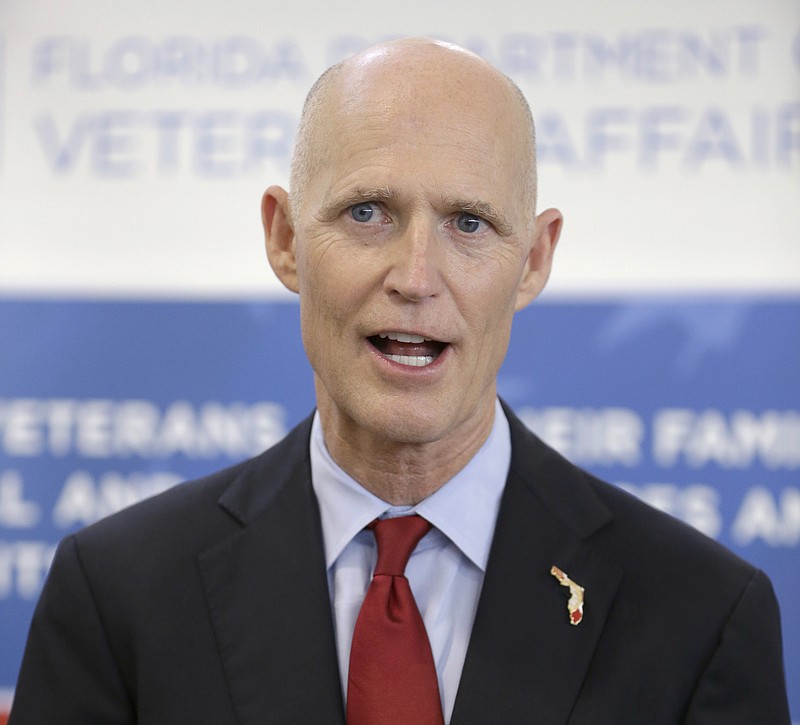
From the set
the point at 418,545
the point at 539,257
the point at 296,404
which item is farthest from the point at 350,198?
the point at 296,404

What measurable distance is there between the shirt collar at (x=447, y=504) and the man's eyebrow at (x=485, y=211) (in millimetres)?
282

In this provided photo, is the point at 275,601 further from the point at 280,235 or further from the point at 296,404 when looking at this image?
the point at 296,404

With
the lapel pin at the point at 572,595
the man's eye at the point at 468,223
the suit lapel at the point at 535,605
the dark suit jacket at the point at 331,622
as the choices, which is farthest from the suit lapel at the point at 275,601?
the man's eye at the point at 468,223

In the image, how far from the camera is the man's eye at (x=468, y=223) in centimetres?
128

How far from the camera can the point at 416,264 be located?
4.00ft

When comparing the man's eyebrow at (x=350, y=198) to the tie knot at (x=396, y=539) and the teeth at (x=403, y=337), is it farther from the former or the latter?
the tie knot at (x=396, y=539)

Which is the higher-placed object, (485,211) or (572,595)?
(485,211)

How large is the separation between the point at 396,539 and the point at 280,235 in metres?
0.41

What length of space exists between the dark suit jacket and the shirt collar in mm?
20

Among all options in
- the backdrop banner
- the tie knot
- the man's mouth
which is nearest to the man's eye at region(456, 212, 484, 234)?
the man's mouth

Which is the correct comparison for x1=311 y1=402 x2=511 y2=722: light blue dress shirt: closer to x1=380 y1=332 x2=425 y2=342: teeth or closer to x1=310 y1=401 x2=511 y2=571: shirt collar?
x1=310 y1=401 x2=511 y2=571: shirt collar

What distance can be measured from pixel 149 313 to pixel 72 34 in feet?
2.16

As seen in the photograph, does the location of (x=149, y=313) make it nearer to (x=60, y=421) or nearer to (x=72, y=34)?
(x=60, y=421)

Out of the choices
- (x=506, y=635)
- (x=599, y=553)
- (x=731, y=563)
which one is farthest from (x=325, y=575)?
(x=731, y=563)
